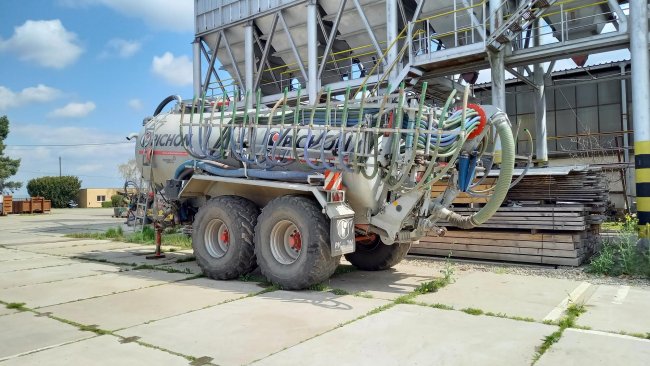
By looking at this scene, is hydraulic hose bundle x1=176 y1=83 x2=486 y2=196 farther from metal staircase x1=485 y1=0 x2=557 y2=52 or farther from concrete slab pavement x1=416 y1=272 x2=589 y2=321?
metal staircase x1=485 y1=0 x2=557 y2=52

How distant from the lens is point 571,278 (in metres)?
7.16

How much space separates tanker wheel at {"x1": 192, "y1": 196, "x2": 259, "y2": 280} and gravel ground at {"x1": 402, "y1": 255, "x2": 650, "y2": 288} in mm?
3101

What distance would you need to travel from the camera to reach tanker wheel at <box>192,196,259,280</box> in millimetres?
7152

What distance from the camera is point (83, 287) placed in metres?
6.98

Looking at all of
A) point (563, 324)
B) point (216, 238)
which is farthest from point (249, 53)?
point (563, 324)

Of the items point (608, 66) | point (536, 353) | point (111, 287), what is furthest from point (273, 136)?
point (608, 66)

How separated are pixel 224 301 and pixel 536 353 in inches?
141

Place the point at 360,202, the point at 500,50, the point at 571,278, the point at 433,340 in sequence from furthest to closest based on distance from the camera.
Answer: the point at 500,50 → the point at 571,278 → the point at 360,202 → the point at 433,340

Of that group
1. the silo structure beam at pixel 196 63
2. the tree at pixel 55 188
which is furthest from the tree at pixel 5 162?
the silo structure beam at pixel 196 63

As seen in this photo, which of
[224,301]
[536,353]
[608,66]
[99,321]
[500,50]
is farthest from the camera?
[608,66]

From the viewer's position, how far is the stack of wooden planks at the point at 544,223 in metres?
7.80

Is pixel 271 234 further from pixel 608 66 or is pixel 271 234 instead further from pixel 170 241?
pixel 608 66

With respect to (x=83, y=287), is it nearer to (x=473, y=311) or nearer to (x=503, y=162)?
(x=473, y=311)

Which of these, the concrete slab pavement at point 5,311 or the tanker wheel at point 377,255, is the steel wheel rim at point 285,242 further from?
the concrete slab pavement at point 5,311
